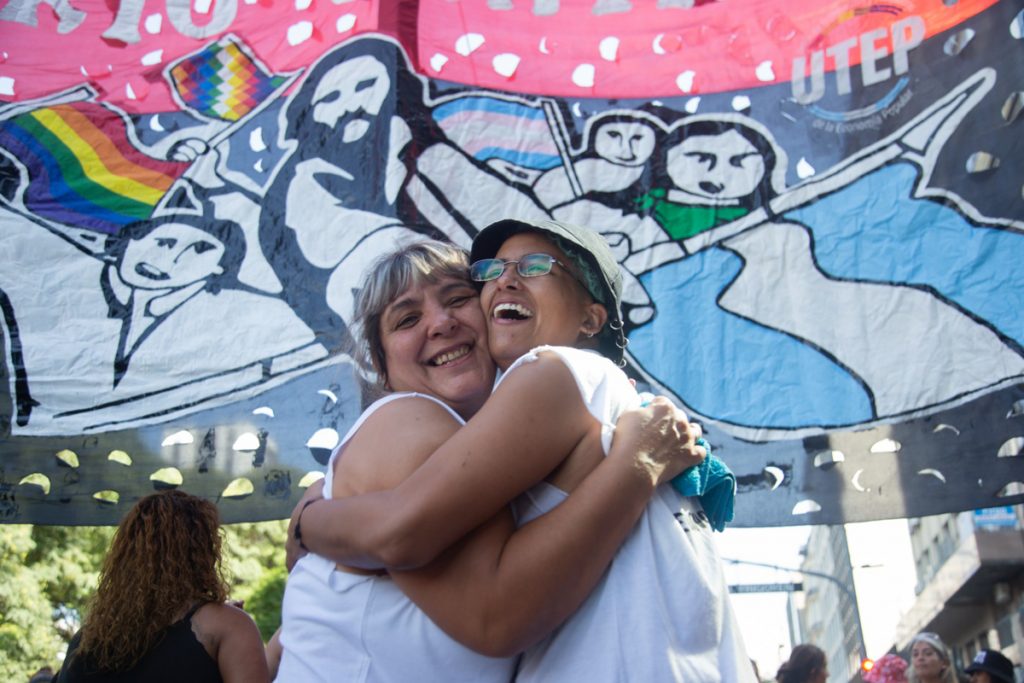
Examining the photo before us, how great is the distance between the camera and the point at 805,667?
6520mm

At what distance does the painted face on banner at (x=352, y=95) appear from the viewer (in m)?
4.81

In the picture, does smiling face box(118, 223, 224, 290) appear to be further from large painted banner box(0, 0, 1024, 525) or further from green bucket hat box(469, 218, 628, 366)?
green bucket hat box(469, 218, 628, 366)

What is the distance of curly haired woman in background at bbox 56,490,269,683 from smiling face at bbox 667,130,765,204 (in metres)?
2.63

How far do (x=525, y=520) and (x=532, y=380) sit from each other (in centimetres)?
30

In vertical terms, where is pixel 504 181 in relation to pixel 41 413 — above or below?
above

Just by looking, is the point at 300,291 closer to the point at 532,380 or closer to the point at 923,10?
the point at 532,380

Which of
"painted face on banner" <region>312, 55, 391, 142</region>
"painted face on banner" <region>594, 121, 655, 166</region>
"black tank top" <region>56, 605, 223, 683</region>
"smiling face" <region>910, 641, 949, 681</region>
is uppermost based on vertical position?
"painted face on banner" <region>312, 55, 391, 142</region>

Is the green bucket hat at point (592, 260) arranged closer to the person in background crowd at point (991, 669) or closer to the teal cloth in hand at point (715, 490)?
the teal cloth in hand at point (715, 490)

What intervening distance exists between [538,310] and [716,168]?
2.39 metres

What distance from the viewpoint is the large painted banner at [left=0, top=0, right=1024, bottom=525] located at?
4.06 metres

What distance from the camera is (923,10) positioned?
4.51 meters

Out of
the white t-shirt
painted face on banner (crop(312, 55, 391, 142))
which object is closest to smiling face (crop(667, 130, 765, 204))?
painted face on banner (crop(312, 55, 391, 142))

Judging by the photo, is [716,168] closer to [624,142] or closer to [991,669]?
[624,142]

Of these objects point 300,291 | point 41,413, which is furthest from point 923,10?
point 41,413
